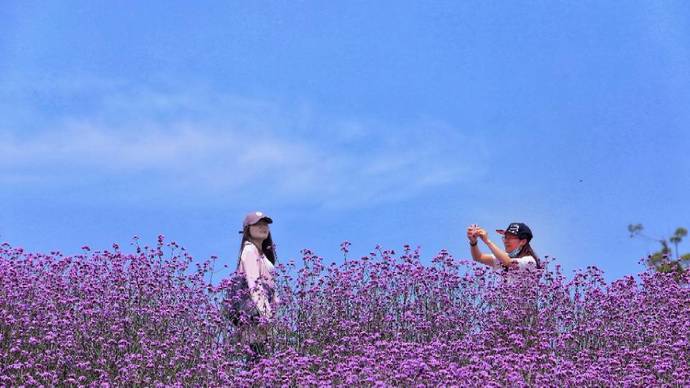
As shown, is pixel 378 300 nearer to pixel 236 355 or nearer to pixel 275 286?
pixel 275 286

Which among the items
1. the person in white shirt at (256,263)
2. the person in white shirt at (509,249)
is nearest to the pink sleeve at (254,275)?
the person in white shirt at (256,263)

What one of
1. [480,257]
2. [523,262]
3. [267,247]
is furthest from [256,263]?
[523,262]

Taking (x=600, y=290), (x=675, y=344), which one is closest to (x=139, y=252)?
(x=600, y=290)

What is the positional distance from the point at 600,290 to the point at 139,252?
3.89m

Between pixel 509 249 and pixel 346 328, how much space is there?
6.63 ft

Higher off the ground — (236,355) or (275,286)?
(275,286)

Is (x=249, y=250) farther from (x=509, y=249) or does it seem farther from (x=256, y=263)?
(x=509, y=249)

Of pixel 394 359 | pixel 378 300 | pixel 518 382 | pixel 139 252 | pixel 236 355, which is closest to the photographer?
pixel 518 382

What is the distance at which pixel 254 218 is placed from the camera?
7.95 meters

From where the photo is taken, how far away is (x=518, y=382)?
220 inches

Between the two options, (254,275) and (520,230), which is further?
(520,230)

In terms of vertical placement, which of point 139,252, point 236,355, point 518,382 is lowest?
point 518,382

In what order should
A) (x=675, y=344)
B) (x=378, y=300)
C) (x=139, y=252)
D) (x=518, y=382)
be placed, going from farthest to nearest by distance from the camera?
(x=139, y=252) → (x=378, y=300) → (x=675, y=344) → (x=518, y=382)

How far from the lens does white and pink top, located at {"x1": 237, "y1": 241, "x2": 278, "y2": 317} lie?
777 cm
